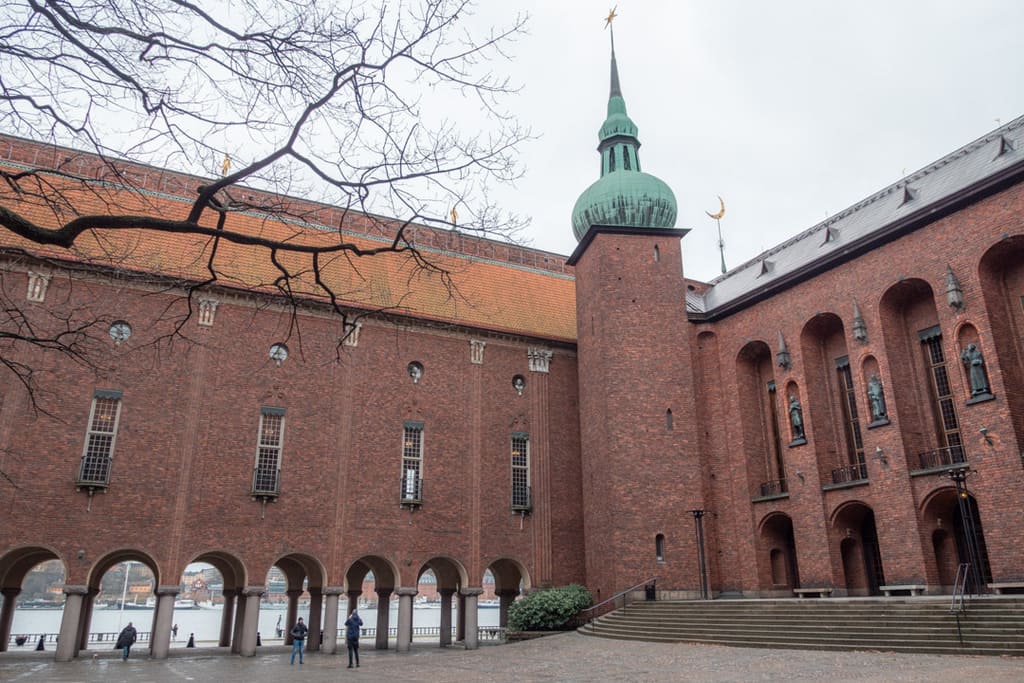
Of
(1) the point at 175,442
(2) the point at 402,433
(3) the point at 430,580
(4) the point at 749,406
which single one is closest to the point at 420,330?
(2) the point at 402,433

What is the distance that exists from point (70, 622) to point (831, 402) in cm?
2229

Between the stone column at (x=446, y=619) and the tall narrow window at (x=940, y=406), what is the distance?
15.3m

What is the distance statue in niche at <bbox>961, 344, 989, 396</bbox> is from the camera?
60.1 feet

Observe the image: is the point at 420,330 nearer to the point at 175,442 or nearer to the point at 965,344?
the point at 175,442

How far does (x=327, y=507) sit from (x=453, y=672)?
361 inches

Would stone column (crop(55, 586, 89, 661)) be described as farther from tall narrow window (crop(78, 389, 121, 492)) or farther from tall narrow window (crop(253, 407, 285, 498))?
tall narrow window (crop(253, 407, 285, 498))

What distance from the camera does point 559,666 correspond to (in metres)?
15.2

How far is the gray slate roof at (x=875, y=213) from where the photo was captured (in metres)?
20.1

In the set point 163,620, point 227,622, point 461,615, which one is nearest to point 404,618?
point 461,615

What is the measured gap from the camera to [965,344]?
755 inches

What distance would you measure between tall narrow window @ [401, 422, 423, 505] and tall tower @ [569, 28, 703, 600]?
222 inches

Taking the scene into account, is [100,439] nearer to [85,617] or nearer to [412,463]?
[85,617]

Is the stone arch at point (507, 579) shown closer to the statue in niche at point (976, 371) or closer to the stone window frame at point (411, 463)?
the stone window frame at point (411, 463)

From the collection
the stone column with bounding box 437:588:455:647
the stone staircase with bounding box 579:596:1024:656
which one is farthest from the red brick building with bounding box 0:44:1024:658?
the stone staircase with bounding box 579:596:1024:656
